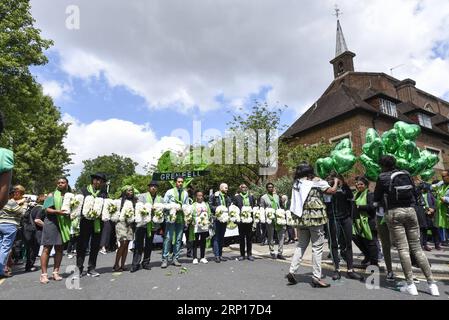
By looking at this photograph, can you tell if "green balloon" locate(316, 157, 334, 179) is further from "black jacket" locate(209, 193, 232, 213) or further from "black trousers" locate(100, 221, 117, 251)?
"black trousers" locate(100, 221, 117, 251)

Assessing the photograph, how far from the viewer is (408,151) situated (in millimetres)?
6586

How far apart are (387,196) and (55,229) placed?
6.41 meters

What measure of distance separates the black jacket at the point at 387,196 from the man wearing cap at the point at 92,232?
564 centimetres

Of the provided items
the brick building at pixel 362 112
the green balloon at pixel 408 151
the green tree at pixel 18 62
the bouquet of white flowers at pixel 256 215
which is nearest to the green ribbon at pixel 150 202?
the bouquet of white flowers at pixel 256 215

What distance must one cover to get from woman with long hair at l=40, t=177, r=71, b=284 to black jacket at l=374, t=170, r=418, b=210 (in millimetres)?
5987

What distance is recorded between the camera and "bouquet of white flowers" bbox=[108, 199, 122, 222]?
6.65 metres

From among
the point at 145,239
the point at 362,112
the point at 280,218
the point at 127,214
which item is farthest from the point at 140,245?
the point at 362,112

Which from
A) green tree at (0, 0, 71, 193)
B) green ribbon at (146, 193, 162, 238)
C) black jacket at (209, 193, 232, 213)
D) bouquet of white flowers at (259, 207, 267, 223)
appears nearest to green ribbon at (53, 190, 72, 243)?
green ribbon at (146, 193, 162, 238)

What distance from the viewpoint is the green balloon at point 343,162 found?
6.16 meters

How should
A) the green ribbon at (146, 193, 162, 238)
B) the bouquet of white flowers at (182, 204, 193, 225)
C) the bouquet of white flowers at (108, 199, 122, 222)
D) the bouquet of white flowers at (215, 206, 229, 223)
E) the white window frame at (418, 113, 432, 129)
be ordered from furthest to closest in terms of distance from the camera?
the white window frame at (418, 113, 432, 129) → the bouquet of white flowers at (215, 206, 229, 223) → the bouquet of white flowers at (182, 204, 193, 225) → the green ribbon at (146, 193, 162, 238) → the bouquet of white flowers at (108, 199, 122, 222)

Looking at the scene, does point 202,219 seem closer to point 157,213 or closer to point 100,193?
point 157,213

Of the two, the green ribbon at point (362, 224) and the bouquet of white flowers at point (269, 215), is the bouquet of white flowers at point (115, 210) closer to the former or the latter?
the bouquet of white flowers at point (269, 215)

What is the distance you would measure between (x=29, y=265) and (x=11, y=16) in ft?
50.8
